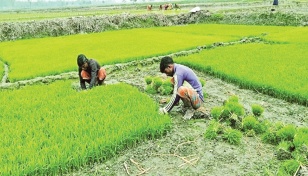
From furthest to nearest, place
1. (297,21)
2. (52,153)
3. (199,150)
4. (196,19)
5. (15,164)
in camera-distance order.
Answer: (196,19)
(297,21)
(199,150)
(52,153)
(15,164)

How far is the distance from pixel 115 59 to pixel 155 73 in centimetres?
143

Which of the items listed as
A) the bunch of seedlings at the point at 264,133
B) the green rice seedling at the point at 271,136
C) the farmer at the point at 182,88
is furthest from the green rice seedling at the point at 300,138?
the farmer at the point at 182,88

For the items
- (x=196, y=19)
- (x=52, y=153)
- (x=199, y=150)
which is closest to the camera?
(x=52, y=153)

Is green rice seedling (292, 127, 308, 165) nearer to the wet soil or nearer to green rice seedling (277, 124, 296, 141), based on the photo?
green rice seedling (277, 124, 296, 141)

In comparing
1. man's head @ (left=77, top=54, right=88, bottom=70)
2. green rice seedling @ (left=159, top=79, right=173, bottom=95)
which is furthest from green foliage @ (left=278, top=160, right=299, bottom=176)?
man's head @ (left=77, top=54, right=88, bottom=70)

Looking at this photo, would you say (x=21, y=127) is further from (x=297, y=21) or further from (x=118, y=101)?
(x=297, y=21)

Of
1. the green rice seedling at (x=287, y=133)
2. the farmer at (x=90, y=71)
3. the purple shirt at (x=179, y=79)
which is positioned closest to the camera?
the green rice seedling at (x=287, y=133)

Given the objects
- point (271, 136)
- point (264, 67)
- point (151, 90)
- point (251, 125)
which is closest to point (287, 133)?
point (271, 136)

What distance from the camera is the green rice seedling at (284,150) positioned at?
3.58 m

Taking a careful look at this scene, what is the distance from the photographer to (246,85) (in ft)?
21.0

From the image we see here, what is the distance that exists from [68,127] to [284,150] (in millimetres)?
2560

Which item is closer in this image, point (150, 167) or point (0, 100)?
point (150, 167)

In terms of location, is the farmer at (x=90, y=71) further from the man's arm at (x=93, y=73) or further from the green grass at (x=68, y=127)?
the green grass at (x=68, y=127)

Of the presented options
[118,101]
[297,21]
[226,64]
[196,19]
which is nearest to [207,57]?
[226,64]
